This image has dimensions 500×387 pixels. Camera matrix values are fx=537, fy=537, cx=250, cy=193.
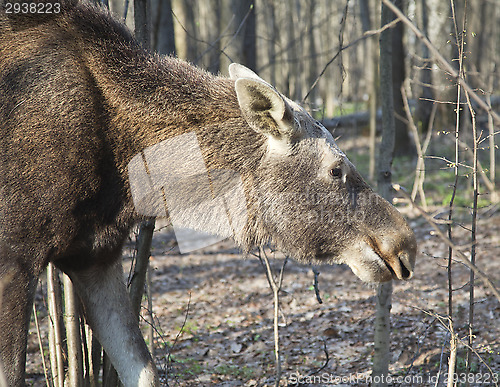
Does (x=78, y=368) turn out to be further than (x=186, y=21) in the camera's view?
No

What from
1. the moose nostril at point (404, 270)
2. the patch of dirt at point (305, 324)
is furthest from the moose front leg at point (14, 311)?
the moose nostril at point (404, 270)

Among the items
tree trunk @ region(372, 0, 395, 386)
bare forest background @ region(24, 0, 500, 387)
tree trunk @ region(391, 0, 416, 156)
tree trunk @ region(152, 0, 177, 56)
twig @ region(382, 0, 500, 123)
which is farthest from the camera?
tree trunk @ region(391, 0, 416, 156)

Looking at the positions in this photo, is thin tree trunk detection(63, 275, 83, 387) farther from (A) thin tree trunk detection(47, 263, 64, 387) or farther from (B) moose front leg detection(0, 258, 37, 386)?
(B) moose front leg detection(0, 258, 37, 386)

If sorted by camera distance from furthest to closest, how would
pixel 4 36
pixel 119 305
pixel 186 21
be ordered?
pixel 186 21, pixel 119 305, pixel 4 36

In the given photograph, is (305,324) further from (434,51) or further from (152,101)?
(434,51)

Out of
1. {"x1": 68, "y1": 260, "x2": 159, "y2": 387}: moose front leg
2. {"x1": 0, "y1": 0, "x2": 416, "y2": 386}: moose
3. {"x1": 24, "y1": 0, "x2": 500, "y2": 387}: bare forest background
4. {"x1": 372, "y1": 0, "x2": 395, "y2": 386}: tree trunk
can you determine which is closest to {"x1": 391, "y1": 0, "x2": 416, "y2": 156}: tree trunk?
{"x1": 24, "y1": 0, "x2": 500, "y2": 387}: bare forest background

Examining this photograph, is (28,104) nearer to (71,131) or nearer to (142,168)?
(71,131)

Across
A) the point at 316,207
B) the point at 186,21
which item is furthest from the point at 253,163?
the point at 186,21

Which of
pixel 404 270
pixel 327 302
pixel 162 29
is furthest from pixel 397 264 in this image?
pixel 162 29

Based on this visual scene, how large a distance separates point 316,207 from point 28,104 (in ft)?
6.29

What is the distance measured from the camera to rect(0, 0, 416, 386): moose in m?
3.16

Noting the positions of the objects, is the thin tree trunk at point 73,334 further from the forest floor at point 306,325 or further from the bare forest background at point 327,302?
the forest floor at point 306,325

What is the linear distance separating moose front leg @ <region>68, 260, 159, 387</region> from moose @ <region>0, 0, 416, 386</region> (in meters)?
0.02

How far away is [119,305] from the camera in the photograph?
12.9 feet
